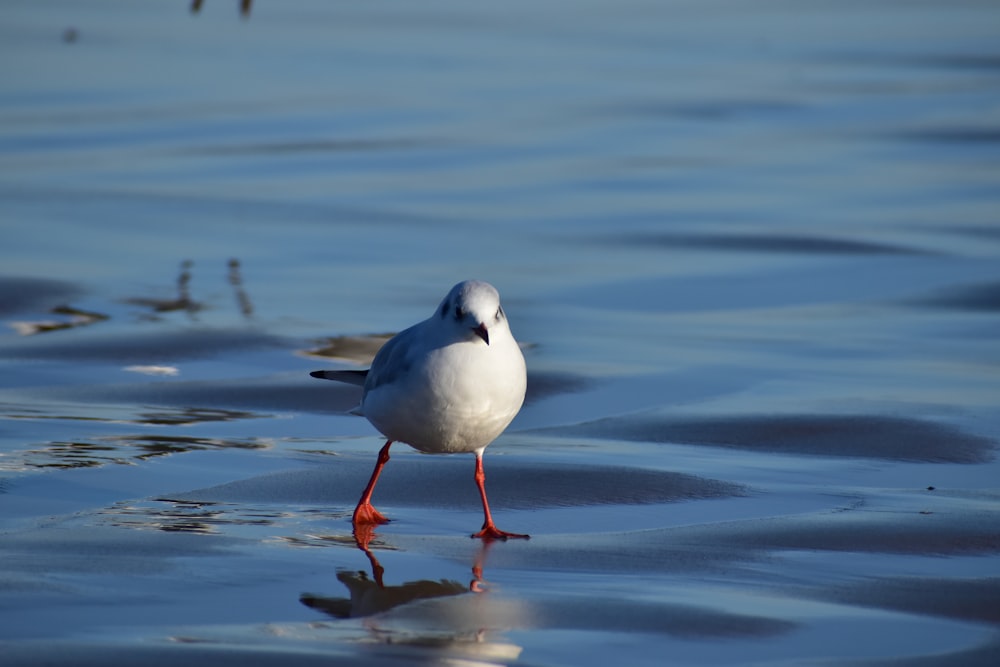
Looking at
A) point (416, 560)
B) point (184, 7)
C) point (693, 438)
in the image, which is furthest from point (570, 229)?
point (184, 7)

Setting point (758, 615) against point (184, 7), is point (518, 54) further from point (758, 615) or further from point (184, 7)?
point (758, 615)

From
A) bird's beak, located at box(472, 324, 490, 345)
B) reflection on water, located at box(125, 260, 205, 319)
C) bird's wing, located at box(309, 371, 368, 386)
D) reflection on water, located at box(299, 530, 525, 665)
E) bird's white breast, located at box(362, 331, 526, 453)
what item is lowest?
reflection on water, located at box(125, 260, 205, 319)

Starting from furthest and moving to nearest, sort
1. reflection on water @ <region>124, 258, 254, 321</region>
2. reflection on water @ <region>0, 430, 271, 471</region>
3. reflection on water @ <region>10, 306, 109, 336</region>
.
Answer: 1. reflection on water @ <region>124, 258, 254, 321</region>
2. reflection on water @ <region>10, 306, 109, 336</region>
3. reflection on water @ <region>0, 430, 271, 471</region>

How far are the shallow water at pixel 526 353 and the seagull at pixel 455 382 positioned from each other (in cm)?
37

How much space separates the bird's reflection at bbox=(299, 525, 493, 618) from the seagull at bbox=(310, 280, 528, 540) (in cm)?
59

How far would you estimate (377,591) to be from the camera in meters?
5.04

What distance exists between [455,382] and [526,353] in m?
3.47

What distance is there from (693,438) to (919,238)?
539 cm

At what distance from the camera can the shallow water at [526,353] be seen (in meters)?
4.90

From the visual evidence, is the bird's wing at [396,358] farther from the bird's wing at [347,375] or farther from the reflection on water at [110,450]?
the reflection on water at [110,450]

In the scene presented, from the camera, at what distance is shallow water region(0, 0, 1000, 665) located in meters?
4.90

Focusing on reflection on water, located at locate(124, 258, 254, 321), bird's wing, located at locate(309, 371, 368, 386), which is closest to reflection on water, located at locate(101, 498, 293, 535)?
bird's wing, located at locate(309, 371, 368, 386)

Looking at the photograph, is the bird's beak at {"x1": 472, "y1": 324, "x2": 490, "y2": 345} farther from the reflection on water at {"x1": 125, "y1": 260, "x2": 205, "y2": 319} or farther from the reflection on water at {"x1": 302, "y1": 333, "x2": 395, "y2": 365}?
the reflection on water at {"x1": 125, "y1": 260, "x2": 205, "y2": 319}

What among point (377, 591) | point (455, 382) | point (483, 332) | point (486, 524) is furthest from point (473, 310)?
point (377, 591)
